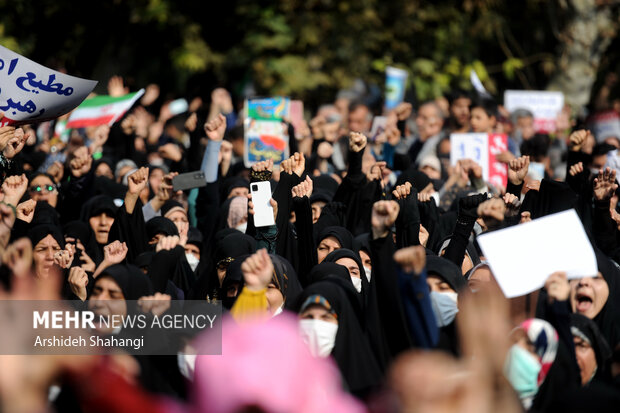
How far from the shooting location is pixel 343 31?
46.2ft

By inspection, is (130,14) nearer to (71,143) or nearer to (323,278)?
(71,143)

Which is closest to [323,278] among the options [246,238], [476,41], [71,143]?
[246,238]

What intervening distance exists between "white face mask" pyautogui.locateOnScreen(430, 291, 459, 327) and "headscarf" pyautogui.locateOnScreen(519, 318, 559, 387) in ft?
1.63

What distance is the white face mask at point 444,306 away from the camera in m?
4.30

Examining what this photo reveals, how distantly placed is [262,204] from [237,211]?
1.09 m

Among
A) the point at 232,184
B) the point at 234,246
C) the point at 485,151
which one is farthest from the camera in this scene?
the point at 485,151

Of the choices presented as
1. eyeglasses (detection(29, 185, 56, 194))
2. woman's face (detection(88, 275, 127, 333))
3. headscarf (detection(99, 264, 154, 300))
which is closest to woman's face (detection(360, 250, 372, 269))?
headscarf (detection(99, 264, 154, 300))

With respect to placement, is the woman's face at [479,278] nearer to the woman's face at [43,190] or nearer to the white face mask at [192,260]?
the white face mask at [192,260]

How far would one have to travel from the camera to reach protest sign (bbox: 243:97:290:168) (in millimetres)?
7973

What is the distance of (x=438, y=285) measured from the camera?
14.5 feet

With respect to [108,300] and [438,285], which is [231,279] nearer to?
[108,300]

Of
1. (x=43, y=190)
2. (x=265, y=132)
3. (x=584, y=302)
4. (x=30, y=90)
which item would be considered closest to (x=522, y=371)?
(x=584, y=302)

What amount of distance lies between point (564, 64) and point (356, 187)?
8.95 meters

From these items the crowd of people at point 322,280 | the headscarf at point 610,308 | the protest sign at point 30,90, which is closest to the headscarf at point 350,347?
the crowd of people at point 322,280
